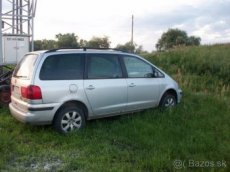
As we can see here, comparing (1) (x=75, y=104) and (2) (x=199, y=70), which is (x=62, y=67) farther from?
(2) (x=199, y=70)

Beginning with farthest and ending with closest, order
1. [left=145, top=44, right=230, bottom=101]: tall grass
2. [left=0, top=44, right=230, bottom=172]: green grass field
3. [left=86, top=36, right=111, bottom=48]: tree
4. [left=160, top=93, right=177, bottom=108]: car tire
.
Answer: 1. [left=86, top=36, right=111, bottom=48]: tree
2. [left=145, top=44, right=230, bottom=101]: tall grass
3. [left=160, top=93, right=177, bottom=108]: car tire
4. [left=0, top=44, right=230, bottom=172]: green grass field

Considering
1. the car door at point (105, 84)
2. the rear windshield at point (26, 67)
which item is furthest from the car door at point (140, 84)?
the rear windshield at point (26, 67)

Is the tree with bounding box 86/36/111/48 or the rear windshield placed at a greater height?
the tree with bounding box 86/36/111/48

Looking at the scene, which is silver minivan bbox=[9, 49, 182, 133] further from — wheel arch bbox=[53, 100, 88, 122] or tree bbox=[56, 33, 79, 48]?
tree bbox=[56, 33, 79, 48]

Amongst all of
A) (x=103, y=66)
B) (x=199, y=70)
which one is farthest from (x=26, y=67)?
(x=199, y=70)

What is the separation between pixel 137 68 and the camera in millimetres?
7855

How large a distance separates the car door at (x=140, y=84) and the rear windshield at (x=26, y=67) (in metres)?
2.07

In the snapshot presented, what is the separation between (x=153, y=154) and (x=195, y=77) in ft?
29.0

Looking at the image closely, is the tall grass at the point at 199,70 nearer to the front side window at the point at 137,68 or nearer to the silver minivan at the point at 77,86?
the front side window at the point at 137,68

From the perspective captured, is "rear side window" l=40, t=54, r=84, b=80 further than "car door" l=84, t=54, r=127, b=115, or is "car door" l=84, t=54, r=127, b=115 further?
"car door" l=84, t=54, r=127, b=115

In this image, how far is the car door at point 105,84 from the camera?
685 cm

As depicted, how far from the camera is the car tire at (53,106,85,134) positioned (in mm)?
6430

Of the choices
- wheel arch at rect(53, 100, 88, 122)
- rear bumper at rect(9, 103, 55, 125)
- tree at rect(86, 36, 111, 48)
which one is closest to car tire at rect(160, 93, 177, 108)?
wheel arch at rect(53, 100, 88, 122)

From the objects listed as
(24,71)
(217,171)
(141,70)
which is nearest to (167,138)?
(217,171)
